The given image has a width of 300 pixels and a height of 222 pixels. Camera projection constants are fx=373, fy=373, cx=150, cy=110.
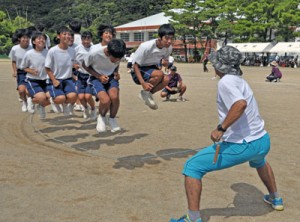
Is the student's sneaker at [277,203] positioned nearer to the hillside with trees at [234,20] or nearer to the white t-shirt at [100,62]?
the white t-shirt at [100,62]

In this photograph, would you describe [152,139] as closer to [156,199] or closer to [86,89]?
[86,89]

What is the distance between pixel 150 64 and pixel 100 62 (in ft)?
3.08

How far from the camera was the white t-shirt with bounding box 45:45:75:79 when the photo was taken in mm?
7784

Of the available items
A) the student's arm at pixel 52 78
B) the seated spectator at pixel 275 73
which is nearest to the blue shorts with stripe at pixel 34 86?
the student's arm at pixel 52 78

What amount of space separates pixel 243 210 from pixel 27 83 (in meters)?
5.80

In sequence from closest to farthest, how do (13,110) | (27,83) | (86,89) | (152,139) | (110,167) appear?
1. (110,167)
2. (152,139)
3. (27,83)
4. (86,89)
5. (13,110)

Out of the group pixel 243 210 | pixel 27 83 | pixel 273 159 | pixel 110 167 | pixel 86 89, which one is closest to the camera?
pixel 243 210

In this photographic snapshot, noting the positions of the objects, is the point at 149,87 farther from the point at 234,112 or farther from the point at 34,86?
the point at 234,112

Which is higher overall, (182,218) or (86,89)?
(86,89)

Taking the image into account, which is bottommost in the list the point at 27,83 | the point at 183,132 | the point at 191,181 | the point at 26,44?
the point at 183,132

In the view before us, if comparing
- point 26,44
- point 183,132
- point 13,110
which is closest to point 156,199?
point 183,132

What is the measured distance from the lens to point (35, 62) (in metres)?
8.28

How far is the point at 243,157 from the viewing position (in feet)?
12.3

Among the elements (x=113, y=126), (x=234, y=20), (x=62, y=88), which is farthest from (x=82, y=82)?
(x=234, y=20)
